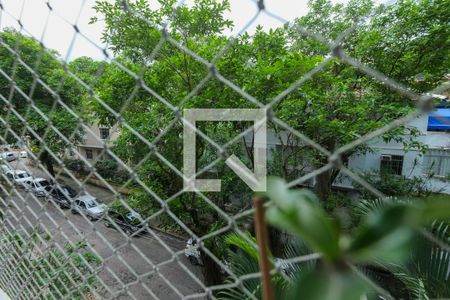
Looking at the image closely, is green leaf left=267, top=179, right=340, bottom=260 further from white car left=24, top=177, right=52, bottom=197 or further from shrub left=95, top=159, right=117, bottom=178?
shrub left=95, top=159, right=117, bottom=178

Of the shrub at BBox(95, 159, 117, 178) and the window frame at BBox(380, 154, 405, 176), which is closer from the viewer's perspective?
the window frame at BBox(380, 154, 405, 176)

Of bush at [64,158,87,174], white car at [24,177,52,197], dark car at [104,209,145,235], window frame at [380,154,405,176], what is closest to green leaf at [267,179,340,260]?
dark car at [104,209,145,235]

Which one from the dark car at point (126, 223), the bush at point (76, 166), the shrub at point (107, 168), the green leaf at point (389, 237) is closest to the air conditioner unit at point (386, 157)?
the dark car at point (126, 223)

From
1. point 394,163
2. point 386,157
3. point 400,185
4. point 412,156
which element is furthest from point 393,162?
point 400,185

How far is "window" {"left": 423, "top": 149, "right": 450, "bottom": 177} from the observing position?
443 cm

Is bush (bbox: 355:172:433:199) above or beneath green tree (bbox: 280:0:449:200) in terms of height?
beneath

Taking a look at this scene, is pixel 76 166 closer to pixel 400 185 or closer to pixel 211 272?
pixel 211 272

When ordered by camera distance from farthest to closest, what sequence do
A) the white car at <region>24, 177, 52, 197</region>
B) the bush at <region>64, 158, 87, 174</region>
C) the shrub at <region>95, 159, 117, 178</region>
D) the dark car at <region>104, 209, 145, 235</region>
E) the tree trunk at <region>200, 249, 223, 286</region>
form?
the bush at <region>64, 158, 87, 174</region>
the shrub at <region>95, 159, 117, 178</region>
the tree trunk at <region>200, 249, 223, 286</region>
the white car at <region>24, 177, 52, 197</region>
the dark car at <region>104, 209, 145, 235</region>

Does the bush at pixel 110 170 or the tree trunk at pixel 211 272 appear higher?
the bush at pixel 110 170

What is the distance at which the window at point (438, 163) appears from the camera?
14.5ft

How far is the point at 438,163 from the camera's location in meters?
4.55

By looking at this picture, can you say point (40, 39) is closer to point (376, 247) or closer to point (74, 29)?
point (74, 29)

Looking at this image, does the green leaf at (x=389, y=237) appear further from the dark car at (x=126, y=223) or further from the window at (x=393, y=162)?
the window at (x=393, y=162)

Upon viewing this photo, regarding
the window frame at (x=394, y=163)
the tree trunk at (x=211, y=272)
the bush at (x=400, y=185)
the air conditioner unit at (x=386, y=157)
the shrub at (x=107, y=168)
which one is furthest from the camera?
the shrub at (x=107, y=168)
